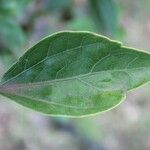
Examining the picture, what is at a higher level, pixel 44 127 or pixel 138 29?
pixel 138 29

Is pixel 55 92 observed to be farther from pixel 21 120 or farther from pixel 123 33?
pixel 21 120

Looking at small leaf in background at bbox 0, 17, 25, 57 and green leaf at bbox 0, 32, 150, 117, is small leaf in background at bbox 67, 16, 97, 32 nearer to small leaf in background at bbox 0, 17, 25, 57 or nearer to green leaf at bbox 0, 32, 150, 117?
small leaf in background at bbox 0, 17, 25, 57

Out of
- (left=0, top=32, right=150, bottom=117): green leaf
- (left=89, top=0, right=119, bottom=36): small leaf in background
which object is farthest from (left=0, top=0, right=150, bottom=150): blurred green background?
(left=0, top=32, right=150, bottom=117): green leaf

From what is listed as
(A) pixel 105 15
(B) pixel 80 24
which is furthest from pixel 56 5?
(A) pixel 105 15

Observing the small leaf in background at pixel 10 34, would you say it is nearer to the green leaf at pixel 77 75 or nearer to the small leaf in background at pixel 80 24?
the small leaf in background at pixel 80 24

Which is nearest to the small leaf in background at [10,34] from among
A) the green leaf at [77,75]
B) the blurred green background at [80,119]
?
the blurred green background at [80,119]

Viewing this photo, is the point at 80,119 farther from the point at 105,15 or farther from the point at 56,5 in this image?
the point at 105,15

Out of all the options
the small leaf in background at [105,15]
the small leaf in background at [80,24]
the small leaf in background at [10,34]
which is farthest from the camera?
the small leaf in background at [80,24]

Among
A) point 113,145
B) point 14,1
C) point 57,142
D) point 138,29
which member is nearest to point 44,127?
point 57,142
